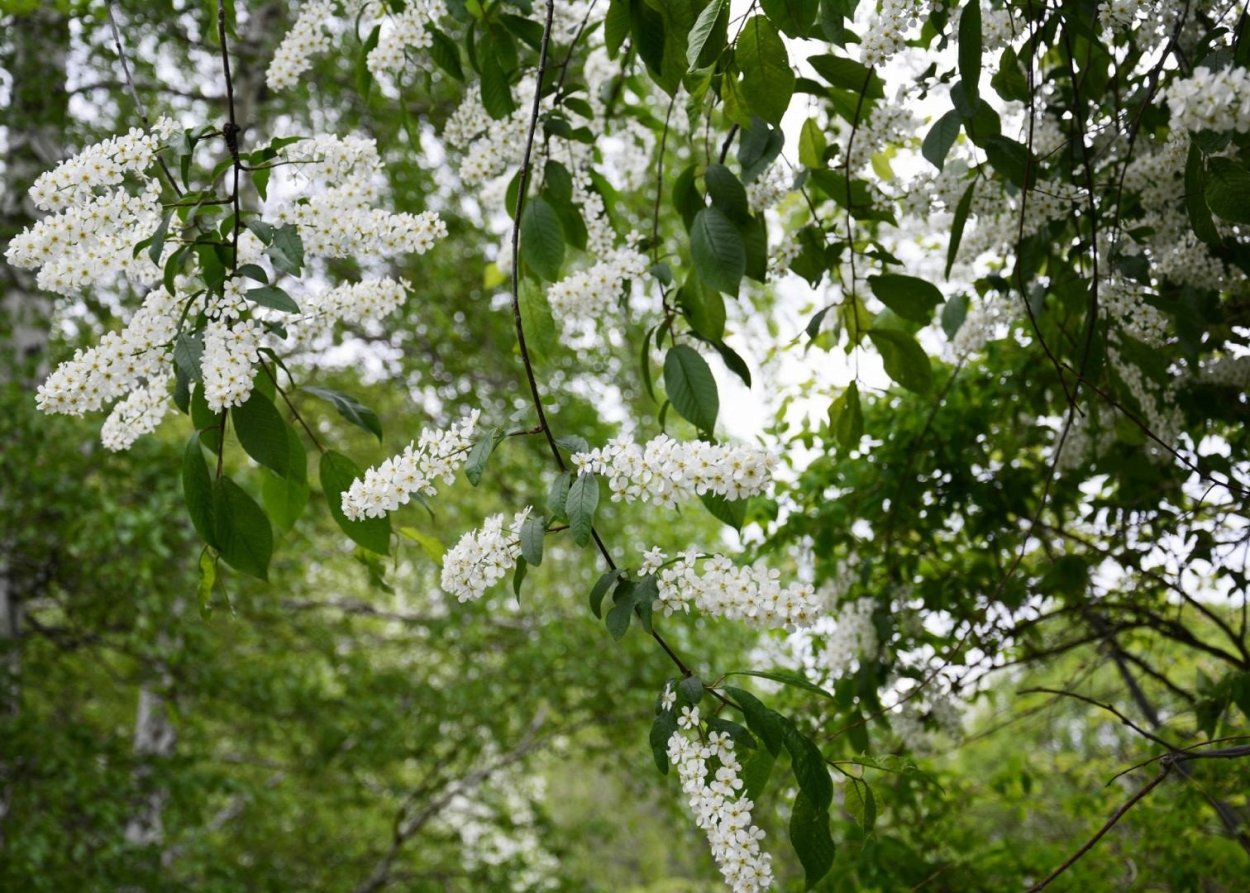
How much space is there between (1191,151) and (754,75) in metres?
0.46

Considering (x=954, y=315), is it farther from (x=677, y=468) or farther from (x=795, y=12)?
(x=677, y=468)

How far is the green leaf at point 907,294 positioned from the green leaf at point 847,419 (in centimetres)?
16

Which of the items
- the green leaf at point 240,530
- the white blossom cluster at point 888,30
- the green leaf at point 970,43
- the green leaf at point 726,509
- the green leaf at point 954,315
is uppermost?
the green leaf at point 954,315

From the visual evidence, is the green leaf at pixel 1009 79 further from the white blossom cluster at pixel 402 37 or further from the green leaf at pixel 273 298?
the green leaf at pixel 273 298

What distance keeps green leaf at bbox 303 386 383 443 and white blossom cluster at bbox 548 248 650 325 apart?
1.08ft

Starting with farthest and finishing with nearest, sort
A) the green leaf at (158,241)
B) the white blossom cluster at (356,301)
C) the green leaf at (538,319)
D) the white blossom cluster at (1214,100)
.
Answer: the green leaf at (538,319), the white blossom cluster at (356,301), the green leaf at (158,241), the white blossom cluster at (1214,100)

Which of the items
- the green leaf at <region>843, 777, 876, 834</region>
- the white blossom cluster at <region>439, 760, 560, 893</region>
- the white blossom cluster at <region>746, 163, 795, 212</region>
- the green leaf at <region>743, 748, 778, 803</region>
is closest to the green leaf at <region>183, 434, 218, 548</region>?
the green leaf at <region>743, 748, 778, 803</region>

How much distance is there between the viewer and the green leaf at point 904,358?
1555mm

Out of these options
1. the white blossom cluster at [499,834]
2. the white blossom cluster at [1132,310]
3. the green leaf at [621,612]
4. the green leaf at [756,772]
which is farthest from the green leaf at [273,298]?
the white blossom cluster at [499,834]

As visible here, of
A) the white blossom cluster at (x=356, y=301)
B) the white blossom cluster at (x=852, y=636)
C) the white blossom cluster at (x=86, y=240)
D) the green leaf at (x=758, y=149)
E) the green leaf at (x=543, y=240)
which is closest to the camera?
the white blossom cluster at (x=86, y=240)

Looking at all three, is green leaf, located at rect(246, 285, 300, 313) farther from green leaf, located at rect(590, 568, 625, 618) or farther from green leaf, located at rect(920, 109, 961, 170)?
green leaf, located at rect(920, 109, 961, 170)

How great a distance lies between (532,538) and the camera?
1.06 meters

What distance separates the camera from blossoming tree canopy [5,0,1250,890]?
106 centimetres

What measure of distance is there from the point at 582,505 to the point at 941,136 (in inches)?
29.3
